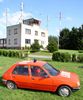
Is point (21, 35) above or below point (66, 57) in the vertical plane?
above

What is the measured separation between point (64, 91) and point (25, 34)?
181 feet

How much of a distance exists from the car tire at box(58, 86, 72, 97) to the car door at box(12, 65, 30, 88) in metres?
1.59

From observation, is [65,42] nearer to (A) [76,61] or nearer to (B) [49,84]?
(A) [76,61]

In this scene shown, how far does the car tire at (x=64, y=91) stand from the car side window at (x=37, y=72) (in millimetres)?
967

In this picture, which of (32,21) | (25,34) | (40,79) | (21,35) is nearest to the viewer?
(40,79)

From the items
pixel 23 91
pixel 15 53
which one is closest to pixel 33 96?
pixel 23 91

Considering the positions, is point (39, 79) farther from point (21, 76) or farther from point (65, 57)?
point (65, 57)

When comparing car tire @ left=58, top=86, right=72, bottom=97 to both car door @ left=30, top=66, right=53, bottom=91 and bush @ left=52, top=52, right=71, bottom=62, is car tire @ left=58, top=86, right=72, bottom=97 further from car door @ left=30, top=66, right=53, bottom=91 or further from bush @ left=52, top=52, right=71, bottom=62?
bush @ left=52, top=52, right=71, bottom=62

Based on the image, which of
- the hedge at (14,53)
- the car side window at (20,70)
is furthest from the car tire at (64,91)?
the hedge at (14,53)

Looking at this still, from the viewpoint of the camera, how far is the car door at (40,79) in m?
9.59

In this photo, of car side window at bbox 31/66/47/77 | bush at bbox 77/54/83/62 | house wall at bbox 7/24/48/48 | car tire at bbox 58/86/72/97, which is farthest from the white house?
car tire at bbox 58/86/72/97

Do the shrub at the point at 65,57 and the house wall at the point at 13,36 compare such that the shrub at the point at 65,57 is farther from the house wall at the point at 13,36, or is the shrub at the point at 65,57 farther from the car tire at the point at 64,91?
the house wall at the point at 13,36

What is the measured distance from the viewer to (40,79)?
9.70m

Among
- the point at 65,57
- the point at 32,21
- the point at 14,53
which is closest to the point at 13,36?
the point at 32,21
